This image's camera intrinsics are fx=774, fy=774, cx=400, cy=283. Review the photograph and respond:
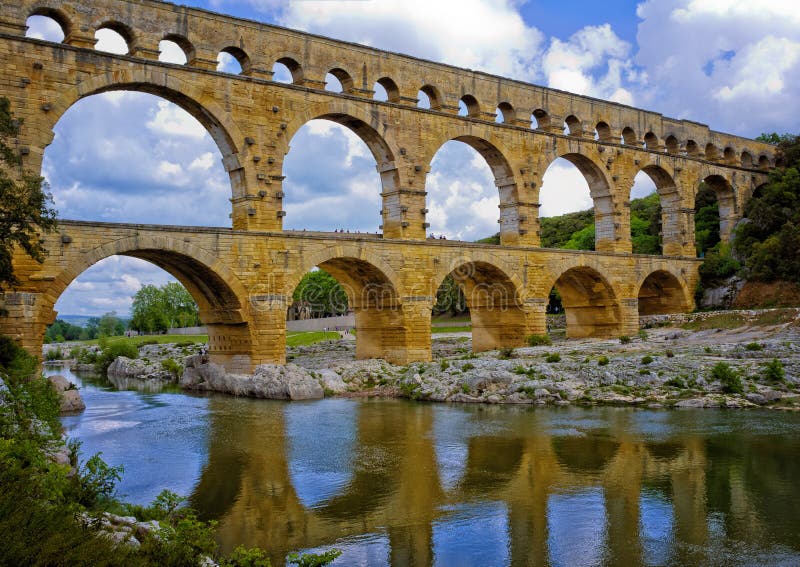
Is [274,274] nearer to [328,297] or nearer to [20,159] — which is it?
Result: [20,159]

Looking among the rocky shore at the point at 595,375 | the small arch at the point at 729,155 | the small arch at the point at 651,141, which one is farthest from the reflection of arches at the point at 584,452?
the small arch at the point at 729,155

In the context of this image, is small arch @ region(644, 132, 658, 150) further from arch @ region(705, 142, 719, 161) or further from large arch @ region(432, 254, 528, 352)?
large arch @ region(432, 254, 528, 352)

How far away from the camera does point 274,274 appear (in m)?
26.8

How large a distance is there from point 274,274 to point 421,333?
6.80 meters

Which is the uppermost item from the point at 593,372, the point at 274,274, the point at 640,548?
the point at 274,274

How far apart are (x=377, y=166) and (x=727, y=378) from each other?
1567 centimetres

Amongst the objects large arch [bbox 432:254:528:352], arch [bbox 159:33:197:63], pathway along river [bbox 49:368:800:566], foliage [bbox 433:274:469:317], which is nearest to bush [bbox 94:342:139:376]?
large arch [bbox 432:254:528:352]

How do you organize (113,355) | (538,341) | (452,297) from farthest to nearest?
(452,297) < (113,355) < (538,341)

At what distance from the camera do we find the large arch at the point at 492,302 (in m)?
33.2

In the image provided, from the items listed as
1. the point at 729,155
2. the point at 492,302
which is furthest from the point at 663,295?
the point at 492,302

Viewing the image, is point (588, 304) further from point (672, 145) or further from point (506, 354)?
point (672, 145)

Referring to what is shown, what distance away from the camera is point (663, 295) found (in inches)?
1656

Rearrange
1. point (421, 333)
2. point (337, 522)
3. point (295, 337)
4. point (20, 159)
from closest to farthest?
point (337, 522)
point (20, 159)
point (421, 333)
point (295, 337)

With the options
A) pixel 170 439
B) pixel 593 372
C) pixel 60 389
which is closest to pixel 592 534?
pixel 170 439
